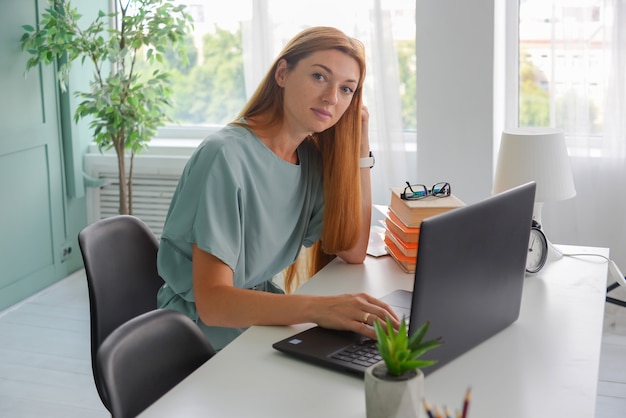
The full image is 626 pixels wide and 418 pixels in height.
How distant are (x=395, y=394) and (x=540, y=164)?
115cm

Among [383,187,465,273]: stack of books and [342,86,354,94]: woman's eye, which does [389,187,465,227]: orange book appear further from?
[342,86,354,94]: woman's eye

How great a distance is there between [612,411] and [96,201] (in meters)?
2.82

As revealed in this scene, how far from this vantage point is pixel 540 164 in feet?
7.09

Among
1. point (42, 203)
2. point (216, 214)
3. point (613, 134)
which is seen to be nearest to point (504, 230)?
point (216, 214)

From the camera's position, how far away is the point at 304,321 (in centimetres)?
167

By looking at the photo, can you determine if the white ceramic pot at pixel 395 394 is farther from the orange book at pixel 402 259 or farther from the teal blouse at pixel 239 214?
the orange book at pixel 402 259

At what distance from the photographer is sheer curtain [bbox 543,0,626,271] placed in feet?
11.5

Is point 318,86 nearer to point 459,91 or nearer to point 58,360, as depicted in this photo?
point 459,91

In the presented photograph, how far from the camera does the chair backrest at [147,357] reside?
1408mm

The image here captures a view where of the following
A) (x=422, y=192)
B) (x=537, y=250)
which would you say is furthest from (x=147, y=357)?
(x=537, y=250)

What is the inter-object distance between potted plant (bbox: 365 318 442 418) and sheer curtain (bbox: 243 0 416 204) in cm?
279

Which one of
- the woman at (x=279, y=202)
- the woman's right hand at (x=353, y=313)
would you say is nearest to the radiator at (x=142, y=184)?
the woman at (x=279, y=202)

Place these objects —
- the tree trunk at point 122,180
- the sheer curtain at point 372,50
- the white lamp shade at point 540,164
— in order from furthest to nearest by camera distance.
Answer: the tree trunk at point 122,180, the sheer curtain at point 372,50, the white lamp shade at point 540,164

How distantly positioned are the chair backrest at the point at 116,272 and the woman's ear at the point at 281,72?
51 centimetres
